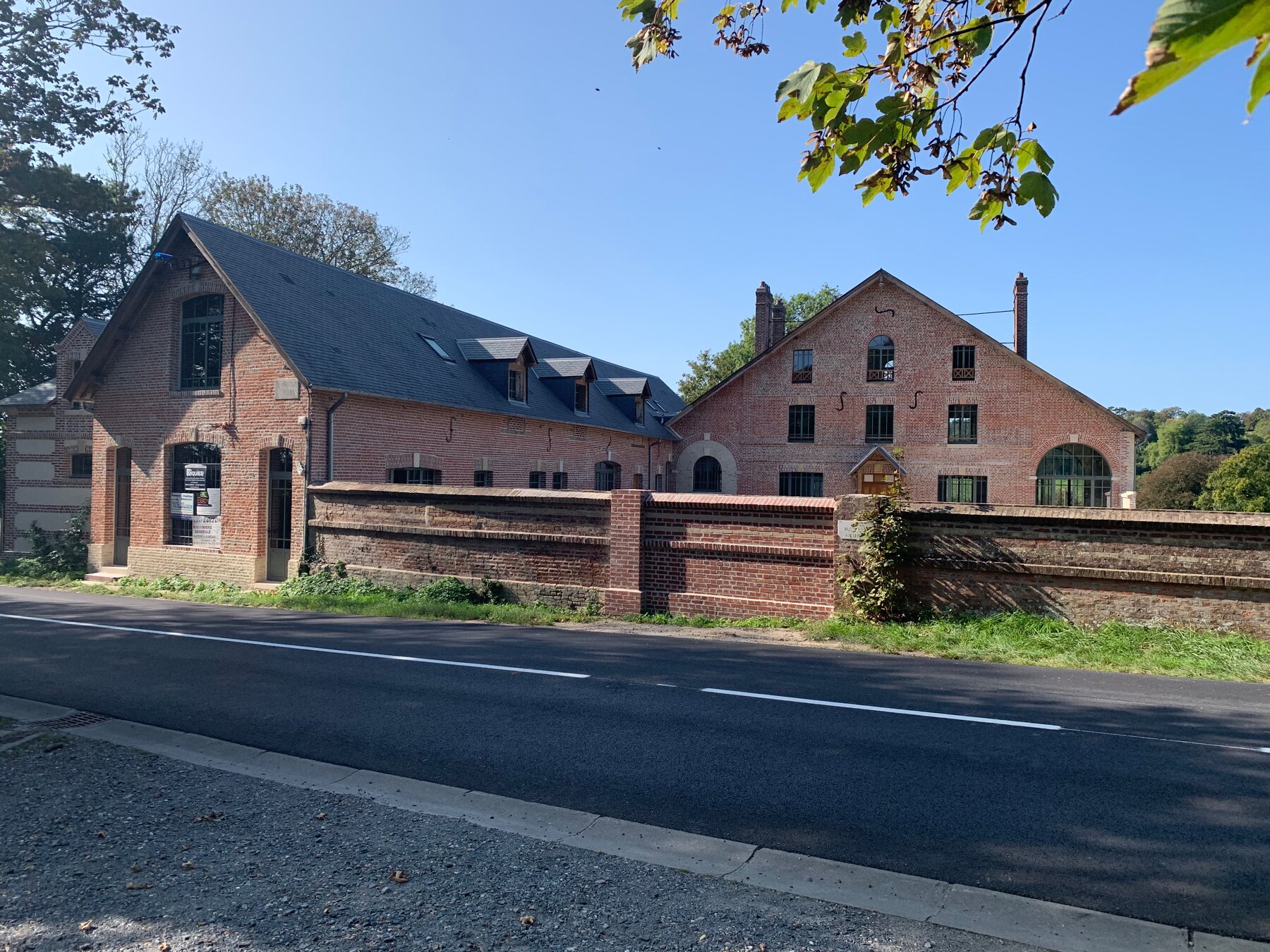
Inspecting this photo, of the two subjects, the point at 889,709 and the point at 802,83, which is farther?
the point at 889,709

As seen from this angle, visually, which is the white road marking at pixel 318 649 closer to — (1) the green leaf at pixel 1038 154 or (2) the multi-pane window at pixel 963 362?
(1) the green leaf at pixel 1038 154

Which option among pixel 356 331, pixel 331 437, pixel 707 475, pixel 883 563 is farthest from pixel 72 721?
pixel 707 475

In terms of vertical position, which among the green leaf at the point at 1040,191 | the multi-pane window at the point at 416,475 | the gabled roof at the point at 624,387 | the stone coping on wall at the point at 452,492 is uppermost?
the gabled roof at the point at 624,387

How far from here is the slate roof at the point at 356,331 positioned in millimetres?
18562

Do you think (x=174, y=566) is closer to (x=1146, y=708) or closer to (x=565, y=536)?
(x=565, y=536)

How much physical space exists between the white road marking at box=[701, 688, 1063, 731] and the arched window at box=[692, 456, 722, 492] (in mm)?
22729

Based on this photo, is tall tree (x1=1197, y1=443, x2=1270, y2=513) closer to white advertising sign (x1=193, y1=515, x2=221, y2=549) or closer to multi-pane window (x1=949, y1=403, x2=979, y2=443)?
multi-pane window (x1=949, y1=403, x2=979, y2=443)

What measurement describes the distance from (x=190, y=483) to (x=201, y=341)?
11.3 feet

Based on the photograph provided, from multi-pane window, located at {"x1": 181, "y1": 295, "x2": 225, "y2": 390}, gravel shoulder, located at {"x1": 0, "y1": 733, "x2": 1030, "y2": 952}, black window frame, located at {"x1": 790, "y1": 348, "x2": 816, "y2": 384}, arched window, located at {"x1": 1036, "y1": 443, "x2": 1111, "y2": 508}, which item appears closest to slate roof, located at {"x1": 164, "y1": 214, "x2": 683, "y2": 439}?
multi-pane window, located at {"x1": 181, "y1": 295, "x2": 225, "y2": 390}

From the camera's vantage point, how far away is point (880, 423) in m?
28.7

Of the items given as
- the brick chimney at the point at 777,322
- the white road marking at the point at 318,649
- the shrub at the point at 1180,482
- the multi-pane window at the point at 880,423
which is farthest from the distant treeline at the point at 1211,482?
the white road marking at the point at 318,649

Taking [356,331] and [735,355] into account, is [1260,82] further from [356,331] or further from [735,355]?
[735,355]

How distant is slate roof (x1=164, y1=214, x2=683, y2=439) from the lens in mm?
18562

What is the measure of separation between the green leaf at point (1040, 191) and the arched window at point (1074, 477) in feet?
83.9
